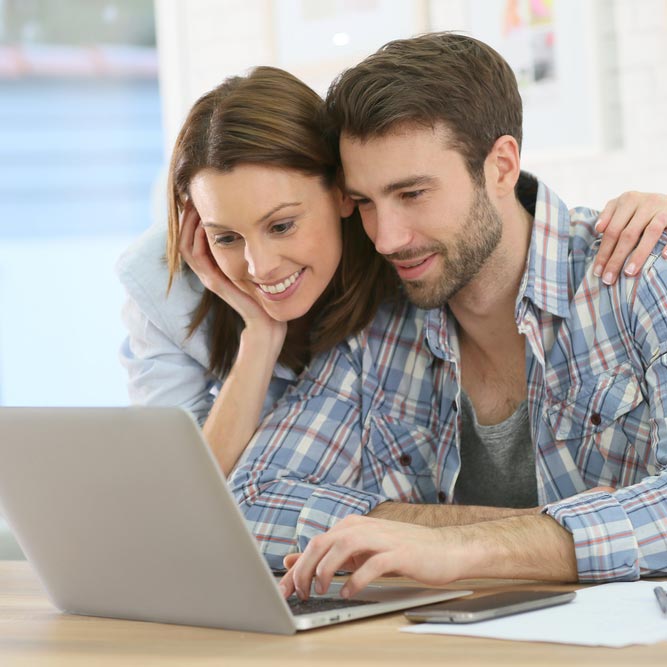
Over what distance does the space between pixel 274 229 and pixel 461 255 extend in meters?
0.30

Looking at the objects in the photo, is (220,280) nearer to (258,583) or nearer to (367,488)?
(367,488)

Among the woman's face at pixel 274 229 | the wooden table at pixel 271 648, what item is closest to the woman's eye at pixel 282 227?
the woman's face at pixel 274 229

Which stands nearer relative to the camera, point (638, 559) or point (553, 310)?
point (638, 559)

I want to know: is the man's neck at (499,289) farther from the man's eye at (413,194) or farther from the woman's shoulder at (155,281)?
the woman's shoulder at (155,281)

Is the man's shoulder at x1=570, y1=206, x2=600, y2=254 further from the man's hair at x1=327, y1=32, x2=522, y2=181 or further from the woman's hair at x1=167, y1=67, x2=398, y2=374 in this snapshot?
the woman's hair at x1=167, y1=67, x2=398, y2=374

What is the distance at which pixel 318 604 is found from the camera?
1040 mm

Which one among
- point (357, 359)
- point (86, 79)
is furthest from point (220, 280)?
point (86, 79)

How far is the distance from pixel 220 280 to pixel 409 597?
90cm

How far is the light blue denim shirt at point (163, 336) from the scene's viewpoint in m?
1.89

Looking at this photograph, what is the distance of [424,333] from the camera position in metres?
1.74

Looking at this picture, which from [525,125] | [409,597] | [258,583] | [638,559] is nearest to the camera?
[258,583]

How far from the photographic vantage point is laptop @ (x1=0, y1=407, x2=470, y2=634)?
887 millimetres

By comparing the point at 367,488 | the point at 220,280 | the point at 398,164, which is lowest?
the point at 367,488

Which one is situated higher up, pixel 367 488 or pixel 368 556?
pixel 368 556
